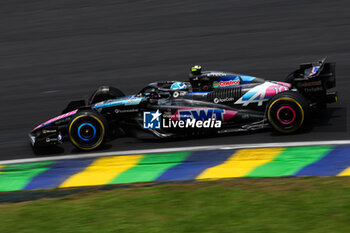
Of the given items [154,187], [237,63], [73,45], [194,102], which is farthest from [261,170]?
[73,45]

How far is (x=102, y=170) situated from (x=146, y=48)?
781 centimetres

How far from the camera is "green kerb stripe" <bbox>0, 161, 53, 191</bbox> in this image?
27.7 ft

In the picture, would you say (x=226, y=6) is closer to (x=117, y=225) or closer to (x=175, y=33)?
(x=175, y=33)

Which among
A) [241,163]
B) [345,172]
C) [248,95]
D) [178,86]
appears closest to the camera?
[345,172]

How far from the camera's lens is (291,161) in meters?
8.16

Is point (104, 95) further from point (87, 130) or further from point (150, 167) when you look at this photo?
point (150, 167)

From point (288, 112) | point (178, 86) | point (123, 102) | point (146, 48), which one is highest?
point (146, 48)

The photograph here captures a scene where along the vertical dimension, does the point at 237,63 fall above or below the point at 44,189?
above

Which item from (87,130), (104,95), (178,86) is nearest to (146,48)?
(104,95)

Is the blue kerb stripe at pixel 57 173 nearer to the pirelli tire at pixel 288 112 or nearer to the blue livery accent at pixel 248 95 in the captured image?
the blue livery accent at pixel 248 95

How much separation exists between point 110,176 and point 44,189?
0.98 metres

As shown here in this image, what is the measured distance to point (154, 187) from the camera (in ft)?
24.3

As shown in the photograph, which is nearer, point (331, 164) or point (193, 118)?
point (331, 164)

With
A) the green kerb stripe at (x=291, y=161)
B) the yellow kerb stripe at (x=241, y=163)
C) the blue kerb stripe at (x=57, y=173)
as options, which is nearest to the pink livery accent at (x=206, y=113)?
the yellow kerb stripe at (x=241, y=163)
